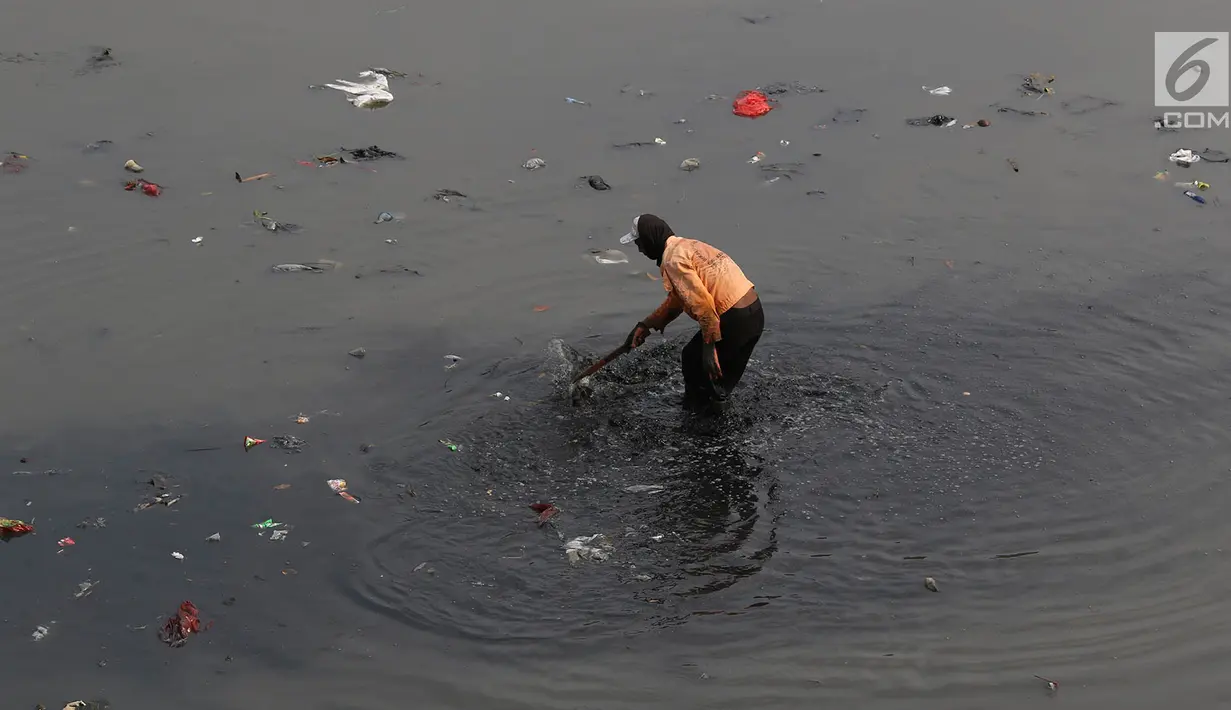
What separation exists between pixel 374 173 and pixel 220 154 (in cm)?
132

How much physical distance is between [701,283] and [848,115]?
179 inches

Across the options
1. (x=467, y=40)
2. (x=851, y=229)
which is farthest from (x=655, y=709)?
(x=467, y=40)

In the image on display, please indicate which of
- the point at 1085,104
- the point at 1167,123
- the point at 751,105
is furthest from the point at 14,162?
the point at 1167,123

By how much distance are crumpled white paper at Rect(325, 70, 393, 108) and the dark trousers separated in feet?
15.1

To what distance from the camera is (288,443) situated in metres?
6.43

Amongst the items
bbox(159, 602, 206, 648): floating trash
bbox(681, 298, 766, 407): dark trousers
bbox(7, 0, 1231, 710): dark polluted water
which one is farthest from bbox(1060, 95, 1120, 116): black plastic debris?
bbox(159, 602, 206, 648): floating trash

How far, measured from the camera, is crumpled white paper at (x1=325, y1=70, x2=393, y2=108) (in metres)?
9.80

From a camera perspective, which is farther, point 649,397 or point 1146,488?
point 649,397

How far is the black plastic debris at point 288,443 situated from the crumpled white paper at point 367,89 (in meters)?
4.31

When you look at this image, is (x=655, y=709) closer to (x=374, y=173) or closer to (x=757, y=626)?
(x=757, y=626)

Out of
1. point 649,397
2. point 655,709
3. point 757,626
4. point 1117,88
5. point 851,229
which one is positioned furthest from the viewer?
point 1117,88

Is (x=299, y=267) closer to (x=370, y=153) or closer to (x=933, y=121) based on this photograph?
(x=370, y=153)

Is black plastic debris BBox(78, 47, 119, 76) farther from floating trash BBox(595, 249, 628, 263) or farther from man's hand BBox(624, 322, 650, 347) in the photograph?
man's hand BBox(624, 322, 650, 347)

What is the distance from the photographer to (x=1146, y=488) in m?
6.23
